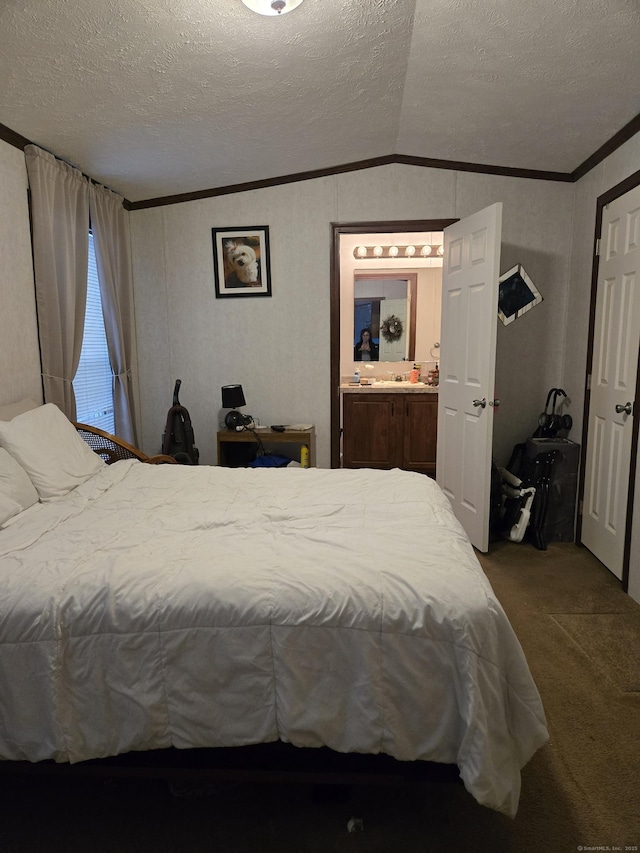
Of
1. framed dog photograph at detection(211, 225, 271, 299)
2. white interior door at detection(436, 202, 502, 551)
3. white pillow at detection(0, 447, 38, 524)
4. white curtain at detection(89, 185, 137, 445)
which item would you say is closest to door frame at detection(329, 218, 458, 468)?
white interior door at detection(436, 202, 502, 551)

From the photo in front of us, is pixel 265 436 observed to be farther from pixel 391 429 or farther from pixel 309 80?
pixel 309 80

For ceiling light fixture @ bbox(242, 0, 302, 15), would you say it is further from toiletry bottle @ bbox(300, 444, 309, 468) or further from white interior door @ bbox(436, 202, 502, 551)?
toiletry bottle @ bbox(300, 444, 309, 468)

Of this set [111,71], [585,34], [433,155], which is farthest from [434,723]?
[433,155]

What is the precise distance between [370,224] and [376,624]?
11.0 ft

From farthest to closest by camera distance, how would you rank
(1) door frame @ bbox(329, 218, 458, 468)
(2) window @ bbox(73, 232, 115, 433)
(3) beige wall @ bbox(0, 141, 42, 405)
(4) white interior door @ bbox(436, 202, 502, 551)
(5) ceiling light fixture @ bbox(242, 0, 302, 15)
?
1. (1) door frame @ bbox(329, 218, 458, 468)
2. (2) window @ bbox(73, 232, 115, 433)
3. (4) white interior door @ bbox(436, 202, 502, 551)
4. (3) beige wall @ bbox(0, 141, 42, 405)
5. (5) ceiling light fixture @ bbox(242, 0, 302, 15)

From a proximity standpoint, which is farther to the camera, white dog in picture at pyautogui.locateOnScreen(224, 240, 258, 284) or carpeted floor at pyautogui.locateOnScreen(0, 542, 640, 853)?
white dog in picture at pyautogui.locateOnScreen(224, 240, 258, 284)

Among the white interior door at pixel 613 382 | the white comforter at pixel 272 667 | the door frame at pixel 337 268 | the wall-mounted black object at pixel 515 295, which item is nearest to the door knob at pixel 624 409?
the white interior door at pixel 613 382

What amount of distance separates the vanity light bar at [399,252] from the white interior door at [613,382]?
7.99 ft

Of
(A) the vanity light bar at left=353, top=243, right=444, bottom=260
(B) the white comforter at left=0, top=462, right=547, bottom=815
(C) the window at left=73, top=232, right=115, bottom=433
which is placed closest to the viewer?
(B) the white comforter at left=0, top=462, right=547, bottom=815

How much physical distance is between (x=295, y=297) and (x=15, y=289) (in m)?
2.01

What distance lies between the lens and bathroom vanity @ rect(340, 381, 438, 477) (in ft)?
17.4

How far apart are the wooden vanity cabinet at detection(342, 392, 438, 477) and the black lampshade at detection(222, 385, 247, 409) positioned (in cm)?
155

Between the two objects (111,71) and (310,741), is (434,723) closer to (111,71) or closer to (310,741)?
(310,741)

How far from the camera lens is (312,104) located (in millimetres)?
2896
